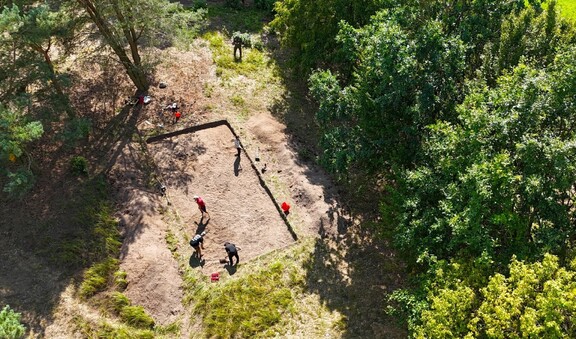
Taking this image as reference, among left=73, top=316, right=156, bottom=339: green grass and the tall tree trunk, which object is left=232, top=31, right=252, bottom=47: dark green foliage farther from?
left=73, top=316, right=156, bottom=339: green grass

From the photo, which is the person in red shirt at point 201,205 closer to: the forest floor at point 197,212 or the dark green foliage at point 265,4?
the forest floor at point 197,212

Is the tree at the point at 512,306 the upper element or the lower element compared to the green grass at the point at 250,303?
upper

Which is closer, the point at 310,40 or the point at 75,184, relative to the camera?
the point at 75,184

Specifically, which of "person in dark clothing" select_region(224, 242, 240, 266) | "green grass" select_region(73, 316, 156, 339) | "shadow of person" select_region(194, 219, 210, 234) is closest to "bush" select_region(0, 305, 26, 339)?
"green grass" select_region(73, 316, 156, 339)

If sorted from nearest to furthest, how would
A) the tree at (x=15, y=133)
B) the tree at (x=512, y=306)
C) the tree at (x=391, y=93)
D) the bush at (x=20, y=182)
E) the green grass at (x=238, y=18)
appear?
the tree at (x=512, y=306), the tree at (x=15, y=133), the tree at (x=391, y=93), the bush at (x=20, y=182), the green grass at (x=238, y=18)

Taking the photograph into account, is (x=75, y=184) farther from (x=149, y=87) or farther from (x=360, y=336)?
(x=360, y=336)

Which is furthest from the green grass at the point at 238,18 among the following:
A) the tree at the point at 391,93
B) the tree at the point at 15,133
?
the tree at the point at 15,133

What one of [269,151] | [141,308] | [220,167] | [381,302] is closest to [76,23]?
[220,167]
